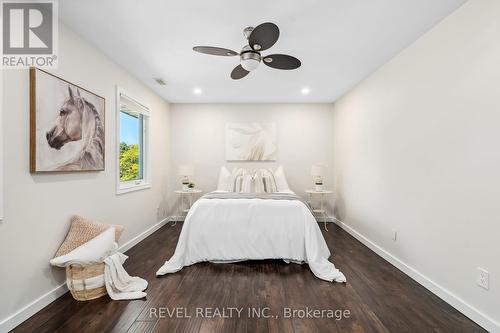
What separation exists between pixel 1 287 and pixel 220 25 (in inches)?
103

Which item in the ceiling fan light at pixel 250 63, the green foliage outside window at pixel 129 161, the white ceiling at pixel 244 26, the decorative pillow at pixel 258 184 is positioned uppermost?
the white ceiling at pixel 244 26

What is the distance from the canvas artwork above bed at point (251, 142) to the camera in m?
Result: 4.76

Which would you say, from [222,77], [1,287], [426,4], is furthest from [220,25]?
[1,287]

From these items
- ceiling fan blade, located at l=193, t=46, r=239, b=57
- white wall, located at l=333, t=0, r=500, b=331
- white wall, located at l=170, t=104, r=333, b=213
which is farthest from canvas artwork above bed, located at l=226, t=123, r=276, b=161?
ceiling fan blade, located at l=193, t=46, r=239, b=57

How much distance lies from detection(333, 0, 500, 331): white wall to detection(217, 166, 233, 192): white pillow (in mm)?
2269

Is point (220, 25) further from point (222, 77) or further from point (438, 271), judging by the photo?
point (438, 271)

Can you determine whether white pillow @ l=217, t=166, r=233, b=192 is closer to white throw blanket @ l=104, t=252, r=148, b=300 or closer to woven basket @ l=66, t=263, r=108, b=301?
white throw blanket @ l=104, t=252, r=148, b=300

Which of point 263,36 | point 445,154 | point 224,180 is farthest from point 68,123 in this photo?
point 445,154

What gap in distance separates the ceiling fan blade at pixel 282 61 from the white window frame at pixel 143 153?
2.00 metres

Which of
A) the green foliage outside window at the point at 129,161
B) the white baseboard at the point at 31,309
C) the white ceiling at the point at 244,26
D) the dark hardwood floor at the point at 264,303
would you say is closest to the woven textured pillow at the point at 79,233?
the white baseboard at the point at 31,309

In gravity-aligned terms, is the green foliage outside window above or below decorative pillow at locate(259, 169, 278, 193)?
above

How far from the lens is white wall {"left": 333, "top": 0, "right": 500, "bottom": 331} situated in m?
1.67

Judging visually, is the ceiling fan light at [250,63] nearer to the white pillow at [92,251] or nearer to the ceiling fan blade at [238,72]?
the ceiling fan blade at [238,72]

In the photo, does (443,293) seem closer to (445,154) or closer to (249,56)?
(445,154)
